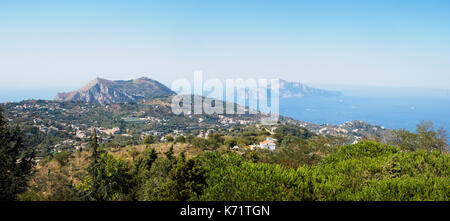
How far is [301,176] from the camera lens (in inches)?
374

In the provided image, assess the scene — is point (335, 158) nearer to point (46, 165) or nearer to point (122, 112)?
point (46, 165)

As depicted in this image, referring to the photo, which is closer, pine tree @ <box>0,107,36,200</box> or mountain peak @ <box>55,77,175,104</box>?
pine tree @ <box>0,107,36,200</box>

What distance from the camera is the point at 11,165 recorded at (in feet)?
46.9

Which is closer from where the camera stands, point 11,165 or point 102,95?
point 11,165

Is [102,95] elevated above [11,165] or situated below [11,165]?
above

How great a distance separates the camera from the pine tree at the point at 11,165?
1353cm

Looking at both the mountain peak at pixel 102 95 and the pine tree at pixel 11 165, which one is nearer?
the pine tree at pixel 11 165

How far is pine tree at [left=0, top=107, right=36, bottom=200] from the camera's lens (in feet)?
44.4
